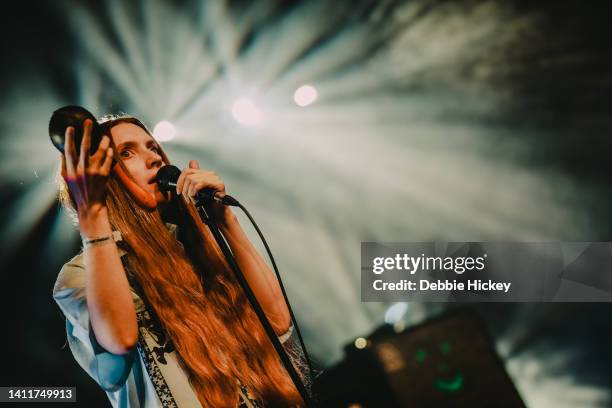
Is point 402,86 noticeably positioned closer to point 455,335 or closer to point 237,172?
point 237,172

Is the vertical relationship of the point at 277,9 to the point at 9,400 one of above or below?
above

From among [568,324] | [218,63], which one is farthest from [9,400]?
[568,324]

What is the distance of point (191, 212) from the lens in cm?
138

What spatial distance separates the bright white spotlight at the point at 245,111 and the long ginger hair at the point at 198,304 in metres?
0.70

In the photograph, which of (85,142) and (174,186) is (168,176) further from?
(85,142)

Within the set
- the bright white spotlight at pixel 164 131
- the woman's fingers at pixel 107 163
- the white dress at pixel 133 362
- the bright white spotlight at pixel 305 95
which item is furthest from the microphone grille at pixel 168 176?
the bright white spotlight at pixel 305 95

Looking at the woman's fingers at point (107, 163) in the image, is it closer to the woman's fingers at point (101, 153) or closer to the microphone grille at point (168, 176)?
the woman's fingers at point (101, 153)

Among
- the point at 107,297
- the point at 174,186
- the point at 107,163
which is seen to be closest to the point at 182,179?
the point at 174,186

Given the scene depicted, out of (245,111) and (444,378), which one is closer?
(444,378)

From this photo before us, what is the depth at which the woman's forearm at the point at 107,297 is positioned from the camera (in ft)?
3.25

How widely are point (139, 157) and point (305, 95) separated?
37.5 inches

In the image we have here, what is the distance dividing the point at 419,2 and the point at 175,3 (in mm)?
1139

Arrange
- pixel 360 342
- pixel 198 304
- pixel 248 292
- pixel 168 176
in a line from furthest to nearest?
pixel 360 342
pixel 198 304
pixel 168 176
pixel 248 292

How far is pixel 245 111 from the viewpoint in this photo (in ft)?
6.49
